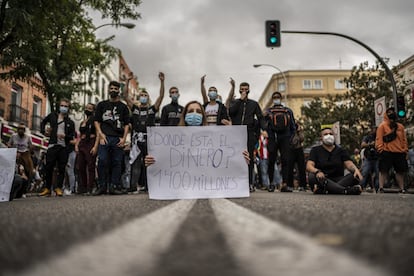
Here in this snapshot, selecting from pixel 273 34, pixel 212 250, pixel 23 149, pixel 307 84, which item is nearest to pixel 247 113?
pixel 23 149

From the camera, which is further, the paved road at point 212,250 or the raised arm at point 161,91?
the raised arm at point 161,91

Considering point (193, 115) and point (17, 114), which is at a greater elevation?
point (17, 114)

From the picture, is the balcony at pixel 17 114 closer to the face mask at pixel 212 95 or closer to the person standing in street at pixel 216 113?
the face mask at pixel 212 95

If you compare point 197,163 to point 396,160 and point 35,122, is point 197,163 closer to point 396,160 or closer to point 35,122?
point 396,160

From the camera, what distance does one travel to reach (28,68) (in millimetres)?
12328

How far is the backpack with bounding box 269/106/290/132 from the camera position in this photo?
8.42 metres

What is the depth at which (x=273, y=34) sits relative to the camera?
15367 millimetres

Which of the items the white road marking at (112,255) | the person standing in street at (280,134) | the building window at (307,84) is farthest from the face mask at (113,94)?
the building window at (307,84)

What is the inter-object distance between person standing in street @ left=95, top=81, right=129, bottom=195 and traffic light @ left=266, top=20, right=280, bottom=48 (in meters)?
9.15

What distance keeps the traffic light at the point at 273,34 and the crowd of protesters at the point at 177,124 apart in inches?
242

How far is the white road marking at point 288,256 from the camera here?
0.86 metres

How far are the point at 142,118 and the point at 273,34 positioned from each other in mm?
8267

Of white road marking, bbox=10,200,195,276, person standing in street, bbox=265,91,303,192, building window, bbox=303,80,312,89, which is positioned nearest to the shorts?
person standing in street, bbox=265,91,303,192

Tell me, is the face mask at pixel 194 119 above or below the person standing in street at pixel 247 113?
below
